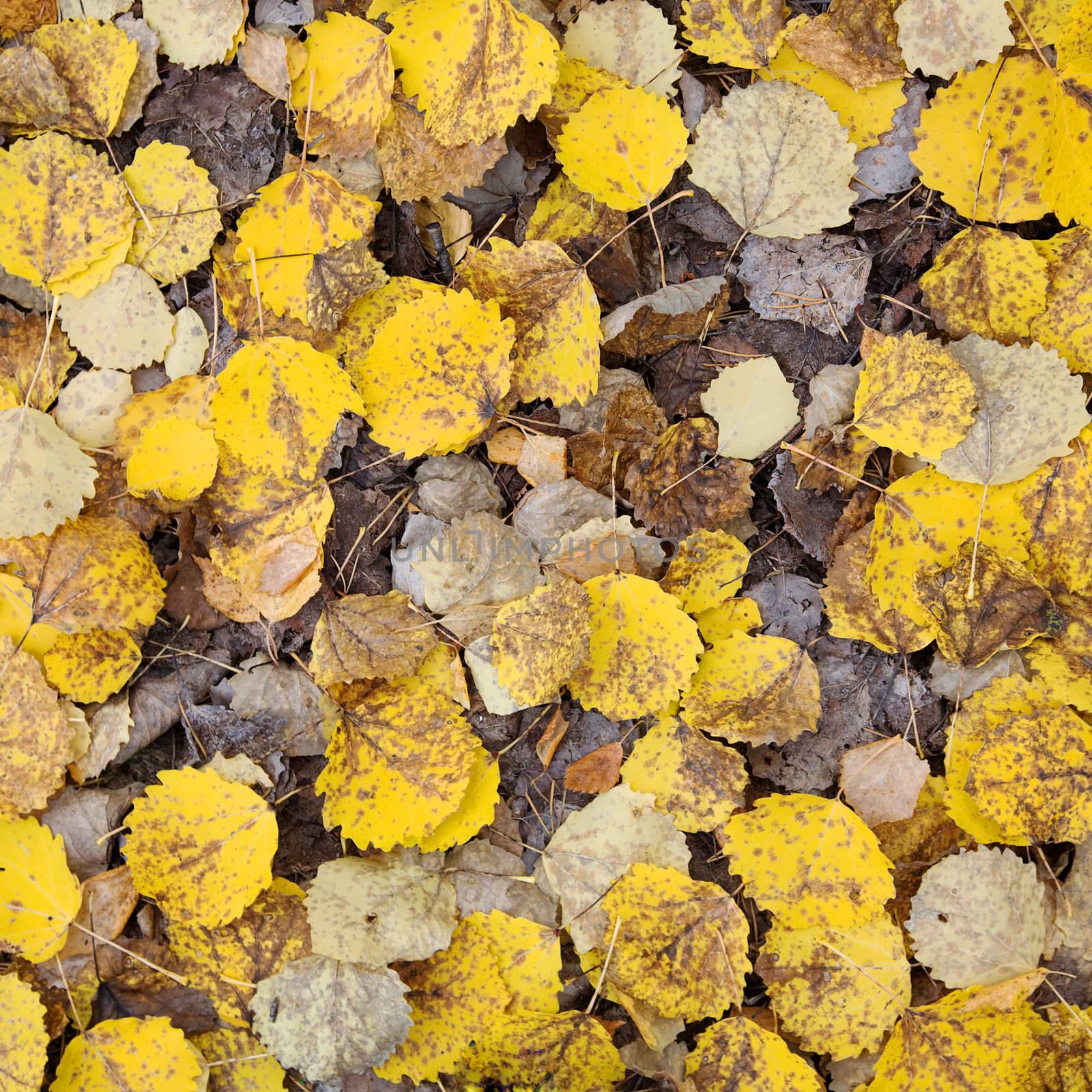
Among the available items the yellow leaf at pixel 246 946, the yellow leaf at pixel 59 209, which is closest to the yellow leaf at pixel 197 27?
the yellow leaf at pixel 59 209

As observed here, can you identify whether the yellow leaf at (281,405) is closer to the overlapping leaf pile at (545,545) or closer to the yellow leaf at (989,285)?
the overlapping leaf pile at (545,545)

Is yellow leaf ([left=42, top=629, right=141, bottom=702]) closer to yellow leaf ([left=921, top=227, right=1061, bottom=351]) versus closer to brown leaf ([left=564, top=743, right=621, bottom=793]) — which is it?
brown leaf ([left=564, top=743, right=621, bottom=793])

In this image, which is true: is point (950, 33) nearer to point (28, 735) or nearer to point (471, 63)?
point (471, 63)

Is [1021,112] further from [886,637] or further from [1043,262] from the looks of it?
[886,637]

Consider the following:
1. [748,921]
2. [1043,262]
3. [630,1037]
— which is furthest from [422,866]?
[1043,262]

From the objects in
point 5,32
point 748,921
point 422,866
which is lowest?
point 748,921

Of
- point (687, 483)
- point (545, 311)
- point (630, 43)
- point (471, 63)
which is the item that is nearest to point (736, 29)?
point (630, 43)

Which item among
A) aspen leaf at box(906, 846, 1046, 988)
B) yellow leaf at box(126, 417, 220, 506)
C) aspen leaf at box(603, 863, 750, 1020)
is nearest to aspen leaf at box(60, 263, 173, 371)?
yellow leaf at box(126, 417, 220, 506)
